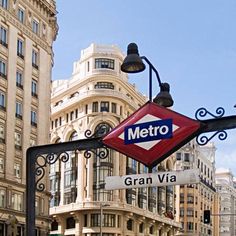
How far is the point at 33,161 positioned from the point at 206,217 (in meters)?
41.3

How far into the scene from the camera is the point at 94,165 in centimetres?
8562

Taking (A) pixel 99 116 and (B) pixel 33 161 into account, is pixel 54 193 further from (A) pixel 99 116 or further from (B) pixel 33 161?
(B) pixel 33 161

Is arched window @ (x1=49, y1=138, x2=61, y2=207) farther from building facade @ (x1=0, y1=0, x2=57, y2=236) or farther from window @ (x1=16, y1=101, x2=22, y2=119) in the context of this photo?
window @ (x1=16, y1=101, x2=22, y2=119)

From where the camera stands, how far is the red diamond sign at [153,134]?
33.8 ft

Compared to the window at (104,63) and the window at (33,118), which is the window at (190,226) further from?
the window at (33,118)

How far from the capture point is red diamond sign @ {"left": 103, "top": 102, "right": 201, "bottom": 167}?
10.3 m

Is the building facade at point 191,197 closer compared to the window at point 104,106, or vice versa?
the window at point 104,106

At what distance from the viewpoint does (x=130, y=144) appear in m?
10.6

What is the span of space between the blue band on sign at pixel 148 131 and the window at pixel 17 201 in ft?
148

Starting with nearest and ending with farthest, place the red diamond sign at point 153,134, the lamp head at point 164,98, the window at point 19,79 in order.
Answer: the red diamond sign at point 153,134
the lamp head at point 164,98
the window at point 19,79

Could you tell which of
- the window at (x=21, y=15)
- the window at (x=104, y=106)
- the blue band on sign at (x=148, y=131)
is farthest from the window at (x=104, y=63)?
the blue band on sign at (x=148, y=131)

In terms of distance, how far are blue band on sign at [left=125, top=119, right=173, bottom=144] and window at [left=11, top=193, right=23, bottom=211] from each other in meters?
45.1

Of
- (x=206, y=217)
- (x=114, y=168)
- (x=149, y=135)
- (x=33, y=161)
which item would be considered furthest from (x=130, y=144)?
(x=114, y=168)

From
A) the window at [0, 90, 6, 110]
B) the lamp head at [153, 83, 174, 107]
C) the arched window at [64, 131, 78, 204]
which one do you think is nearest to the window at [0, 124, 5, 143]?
the window at [0, 90, 6, 110]
